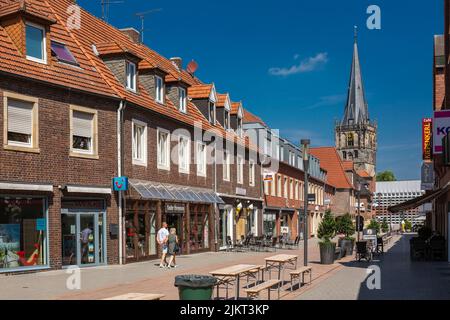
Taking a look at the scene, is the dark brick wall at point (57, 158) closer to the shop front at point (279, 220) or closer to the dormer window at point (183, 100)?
the dormer window at point (183, 100)

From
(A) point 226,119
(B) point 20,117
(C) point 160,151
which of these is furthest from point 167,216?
(A) point 226,119

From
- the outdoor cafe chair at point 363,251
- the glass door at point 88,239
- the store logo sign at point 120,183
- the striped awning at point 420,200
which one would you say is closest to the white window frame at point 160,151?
the store logo sign at point 120,183

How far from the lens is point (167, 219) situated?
1037 inches

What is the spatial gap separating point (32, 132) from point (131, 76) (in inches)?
275

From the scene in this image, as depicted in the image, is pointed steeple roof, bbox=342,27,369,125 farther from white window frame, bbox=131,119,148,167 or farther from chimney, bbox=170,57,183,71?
white window frame, bbox=131,119,148,167

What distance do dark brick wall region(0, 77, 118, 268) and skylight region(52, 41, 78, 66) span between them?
1.51 m

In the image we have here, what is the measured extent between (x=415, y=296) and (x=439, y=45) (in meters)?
22.3

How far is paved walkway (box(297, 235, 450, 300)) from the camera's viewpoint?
536 inches

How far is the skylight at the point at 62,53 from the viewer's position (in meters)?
20.8

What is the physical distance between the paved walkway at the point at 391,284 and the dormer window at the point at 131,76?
1083cm

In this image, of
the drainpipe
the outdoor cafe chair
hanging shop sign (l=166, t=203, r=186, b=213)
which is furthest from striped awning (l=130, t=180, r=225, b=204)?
the outdoor cafe chair
